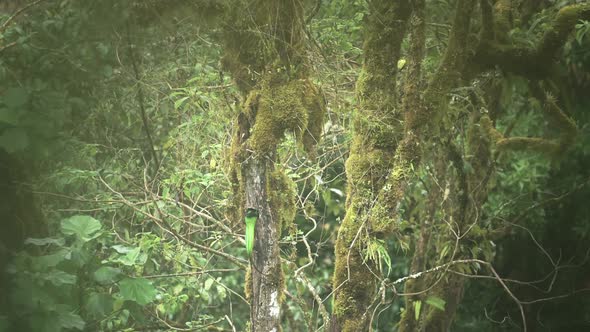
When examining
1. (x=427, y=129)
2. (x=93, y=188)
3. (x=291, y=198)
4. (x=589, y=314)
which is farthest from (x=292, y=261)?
(x=589, y=314)

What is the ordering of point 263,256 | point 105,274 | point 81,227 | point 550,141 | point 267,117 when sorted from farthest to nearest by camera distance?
point 550,141 < point 267,117 < point 263,256 < point 81,227 < point 105,274

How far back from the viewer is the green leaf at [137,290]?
3.27 metres

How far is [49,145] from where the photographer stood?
345 cm

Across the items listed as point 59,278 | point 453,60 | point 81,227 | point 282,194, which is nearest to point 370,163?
point 282,194

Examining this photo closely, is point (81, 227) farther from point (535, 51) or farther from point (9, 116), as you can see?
point (535, 51)

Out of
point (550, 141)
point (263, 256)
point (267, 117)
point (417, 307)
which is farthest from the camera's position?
point (417, 307)

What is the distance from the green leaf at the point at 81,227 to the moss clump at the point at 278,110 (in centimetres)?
83

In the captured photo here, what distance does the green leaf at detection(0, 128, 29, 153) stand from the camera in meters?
3.19

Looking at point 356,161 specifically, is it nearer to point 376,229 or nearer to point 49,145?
point 376,229

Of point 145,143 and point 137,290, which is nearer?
point 137,290

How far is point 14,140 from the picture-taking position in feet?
10.5

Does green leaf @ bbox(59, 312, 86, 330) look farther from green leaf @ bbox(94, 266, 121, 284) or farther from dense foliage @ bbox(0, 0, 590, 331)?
green leaf @ bbox(94, 266, 121, 284)

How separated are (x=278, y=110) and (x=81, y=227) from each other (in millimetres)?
1084

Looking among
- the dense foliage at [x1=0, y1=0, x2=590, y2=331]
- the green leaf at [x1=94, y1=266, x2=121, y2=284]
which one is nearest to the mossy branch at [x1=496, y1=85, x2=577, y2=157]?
the dense foliage at [x1=0, y1=0, x2=590, y2=331]
